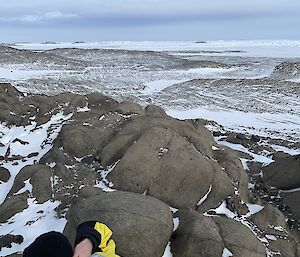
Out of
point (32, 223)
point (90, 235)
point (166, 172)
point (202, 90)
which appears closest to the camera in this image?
point (90, 235)

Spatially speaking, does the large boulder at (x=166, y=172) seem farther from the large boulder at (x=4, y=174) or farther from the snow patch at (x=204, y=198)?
the large boulder at (x=4, y=174)

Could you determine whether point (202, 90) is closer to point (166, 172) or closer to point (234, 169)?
point (234, 169)

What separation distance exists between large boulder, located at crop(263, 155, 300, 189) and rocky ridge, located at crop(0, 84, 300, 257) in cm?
4

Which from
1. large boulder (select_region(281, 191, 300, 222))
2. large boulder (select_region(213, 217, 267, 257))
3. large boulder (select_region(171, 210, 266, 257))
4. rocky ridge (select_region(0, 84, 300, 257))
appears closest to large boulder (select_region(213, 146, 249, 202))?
rocky ridge (select_region(0, 84, 300, 257))

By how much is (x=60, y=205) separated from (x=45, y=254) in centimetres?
807

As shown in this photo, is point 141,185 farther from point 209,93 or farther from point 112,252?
point 209,93

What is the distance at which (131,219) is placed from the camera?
337 inches

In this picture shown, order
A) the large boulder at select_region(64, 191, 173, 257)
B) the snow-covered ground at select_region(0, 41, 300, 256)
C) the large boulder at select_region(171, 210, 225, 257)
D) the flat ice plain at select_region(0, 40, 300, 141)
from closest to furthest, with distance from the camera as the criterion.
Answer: the large boulder at select_region(64, 191, 173, 257)
the large boulder at select_region(171, 210, 225, 257)
the snow-covered ground at select_region(0, 41, 300, 256)
the flat ice plain at select_region(0, 40, 300, 141)

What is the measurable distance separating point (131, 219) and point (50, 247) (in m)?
5.49

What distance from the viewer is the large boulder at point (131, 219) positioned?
8406 mm

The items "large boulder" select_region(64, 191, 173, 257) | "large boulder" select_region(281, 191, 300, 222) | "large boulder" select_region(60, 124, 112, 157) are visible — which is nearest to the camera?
"large boulder" select_region(64, 191, 173, 257)

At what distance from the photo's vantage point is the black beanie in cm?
315

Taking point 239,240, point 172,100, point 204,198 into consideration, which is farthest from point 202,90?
point 239,240

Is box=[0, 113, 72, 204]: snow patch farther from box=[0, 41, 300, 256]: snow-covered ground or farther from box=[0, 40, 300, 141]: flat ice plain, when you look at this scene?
box=[0, 40, 300, 141]: flat ice plain
